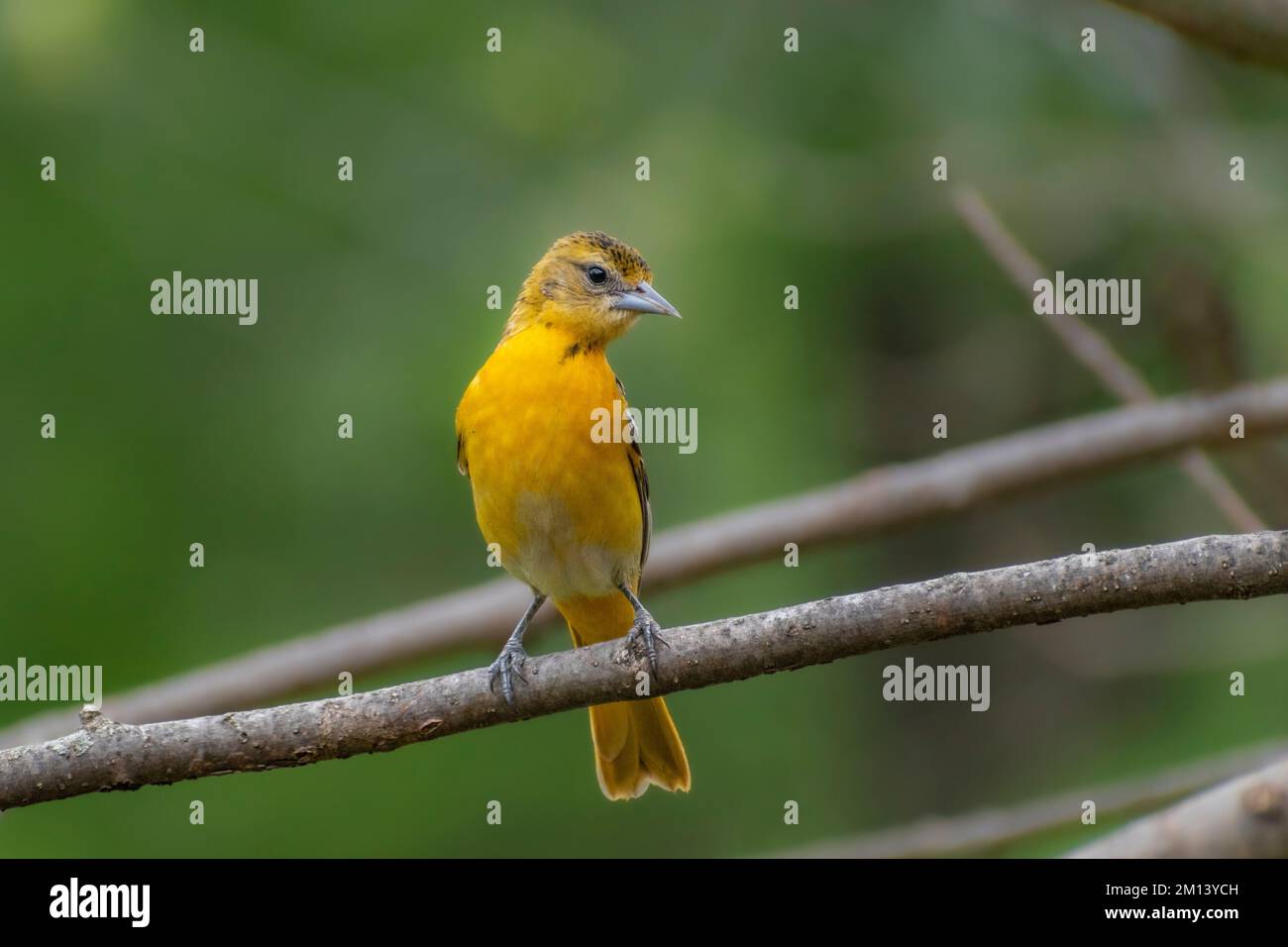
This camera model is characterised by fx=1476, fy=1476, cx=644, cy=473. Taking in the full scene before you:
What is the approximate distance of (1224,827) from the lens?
3867 mm

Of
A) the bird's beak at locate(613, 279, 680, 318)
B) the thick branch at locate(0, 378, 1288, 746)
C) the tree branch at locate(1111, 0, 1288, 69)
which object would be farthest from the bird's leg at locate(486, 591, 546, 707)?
the tree branch at locate(1111, 0, 1288, 69)

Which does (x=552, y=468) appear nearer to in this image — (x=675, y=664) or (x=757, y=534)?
(x=757, y=534)

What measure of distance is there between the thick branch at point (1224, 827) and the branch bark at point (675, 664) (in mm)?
864

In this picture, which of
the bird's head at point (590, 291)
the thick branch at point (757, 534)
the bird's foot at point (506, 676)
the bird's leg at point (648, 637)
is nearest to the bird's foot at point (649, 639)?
the bird's leg at point (648, 637)

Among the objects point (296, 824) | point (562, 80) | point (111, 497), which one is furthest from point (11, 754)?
point (562, 80)

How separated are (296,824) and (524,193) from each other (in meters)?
3.56

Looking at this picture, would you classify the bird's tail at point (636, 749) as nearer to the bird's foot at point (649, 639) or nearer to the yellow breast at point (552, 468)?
the yellow breast at point (552, 468)

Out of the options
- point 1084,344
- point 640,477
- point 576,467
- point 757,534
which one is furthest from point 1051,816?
point 576,467

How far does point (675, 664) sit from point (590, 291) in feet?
7.53

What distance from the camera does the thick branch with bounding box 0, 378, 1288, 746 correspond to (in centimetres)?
573

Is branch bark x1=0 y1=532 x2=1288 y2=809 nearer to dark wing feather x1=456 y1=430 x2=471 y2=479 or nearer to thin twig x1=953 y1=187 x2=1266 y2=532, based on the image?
dark wing feather x1=456 y1=430 x2=471 y2=479

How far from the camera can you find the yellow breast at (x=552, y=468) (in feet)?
16.7

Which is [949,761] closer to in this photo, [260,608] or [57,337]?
[260,608]

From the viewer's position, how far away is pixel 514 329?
5.71 meters
